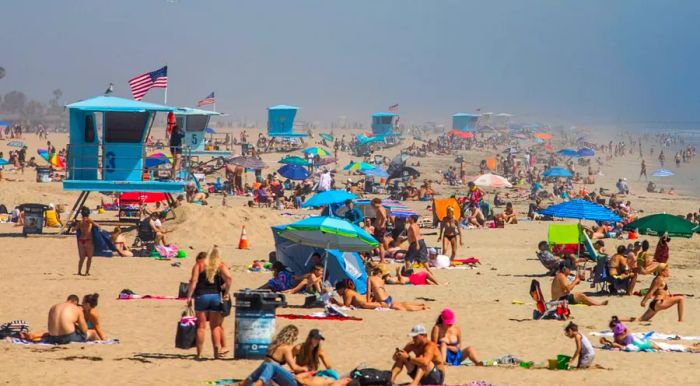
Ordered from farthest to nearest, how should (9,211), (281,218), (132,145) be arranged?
(9,211) → (281,218) → (132,145)

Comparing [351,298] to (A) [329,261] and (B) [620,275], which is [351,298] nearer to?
(A) [329,261]

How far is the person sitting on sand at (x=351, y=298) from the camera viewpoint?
631 inches

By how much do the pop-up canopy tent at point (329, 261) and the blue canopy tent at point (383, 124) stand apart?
2014 inches

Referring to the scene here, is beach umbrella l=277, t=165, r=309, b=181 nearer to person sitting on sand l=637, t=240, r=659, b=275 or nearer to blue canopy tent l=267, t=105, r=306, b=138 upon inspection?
blue canopy tent l=267, t=105, r=306, b=138

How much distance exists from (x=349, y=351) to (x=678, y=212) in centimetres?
2977

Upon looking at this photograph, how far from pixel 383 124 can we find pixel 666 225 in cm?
4936

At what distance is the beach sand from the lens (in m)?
11.2

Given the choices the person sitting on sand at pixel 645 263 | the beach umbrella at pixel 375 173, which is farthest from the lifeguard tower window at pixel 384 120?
the person sitting on sand at pixel 645 263

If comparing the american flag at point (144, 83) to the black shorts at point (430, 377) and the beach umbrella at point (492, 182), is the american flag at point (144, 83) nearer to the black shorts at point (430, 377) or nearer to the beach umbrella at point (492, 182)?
the beach umbrella at point (492, 182)

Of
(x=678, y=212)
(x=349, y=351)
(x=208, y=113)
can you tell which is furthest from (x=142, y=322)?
(x=678, y=212)

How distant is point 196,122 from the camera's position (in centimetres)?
4188

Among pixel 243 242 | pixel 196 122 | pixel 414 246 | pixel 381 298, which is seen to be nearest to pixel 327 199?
pixel 414 246

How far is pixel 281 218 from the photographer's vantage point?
27.7 metres

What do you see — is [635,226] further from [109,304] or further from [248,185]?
[248,185]
